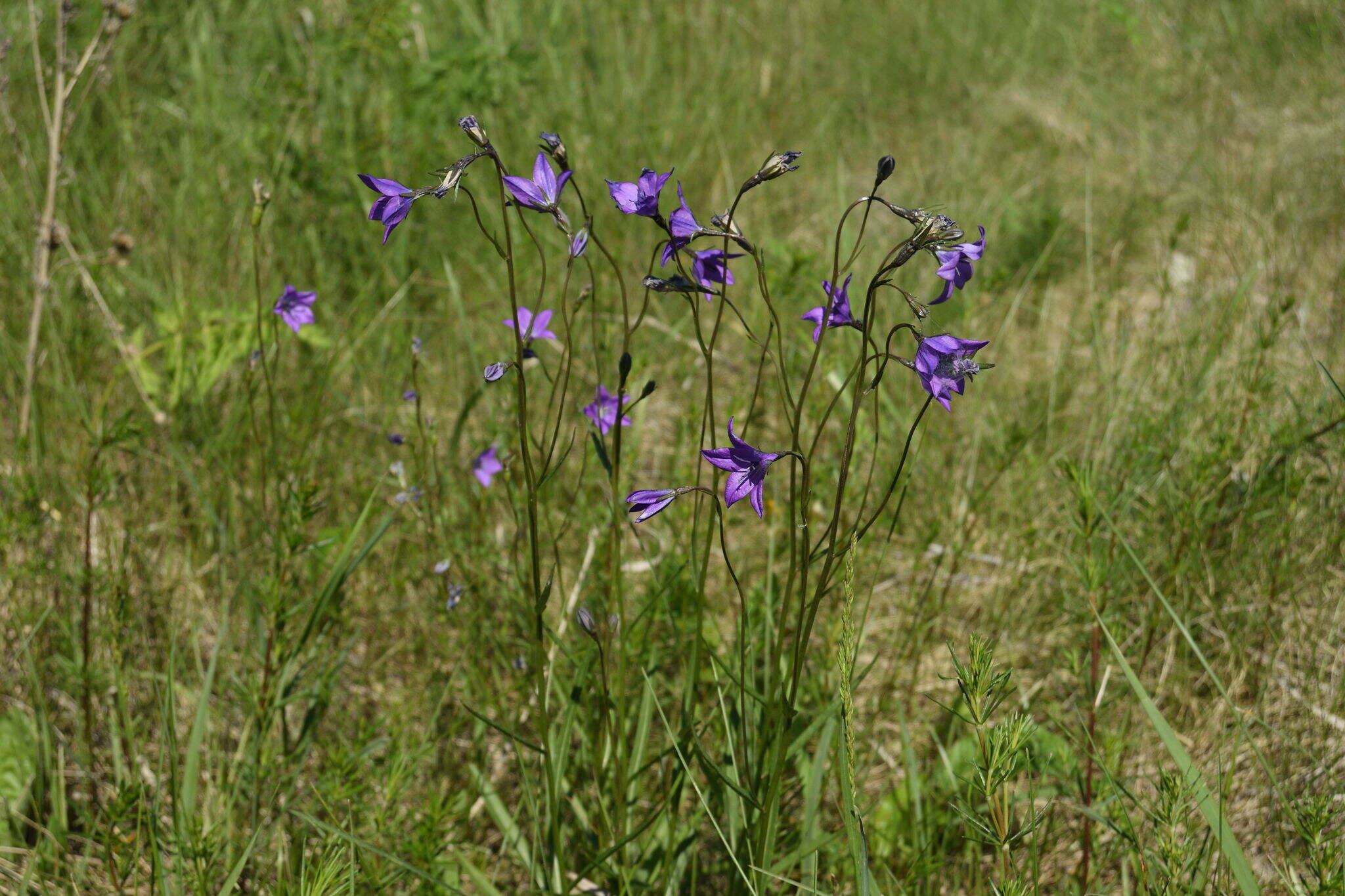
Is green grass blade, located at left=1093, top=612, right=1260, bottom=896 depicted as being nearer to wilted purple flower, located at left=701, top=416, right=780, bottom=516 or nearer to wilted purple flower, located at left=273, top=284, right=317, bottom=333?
wilted purple flower, located at left=701, top=416, right=780, bottom=516

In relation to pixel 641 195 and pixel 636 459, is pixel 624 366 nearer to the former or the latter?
pixel 641 195

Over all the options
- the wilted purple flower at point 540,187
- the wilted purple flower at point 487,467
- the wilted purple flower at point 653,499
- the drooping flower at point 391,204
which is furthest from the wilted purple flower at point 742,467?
the wilted purple flower at point 487,467

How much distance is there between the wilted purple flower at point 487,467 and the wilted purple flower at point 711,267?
1.12 metres

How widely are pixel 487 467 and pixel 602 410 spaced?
561mm

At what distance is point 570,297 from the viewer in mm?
4125

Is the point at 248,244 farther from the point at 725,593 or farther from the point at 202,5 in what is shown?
the point at 725,593

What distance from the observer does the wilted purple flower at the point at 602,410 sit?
1754 mm

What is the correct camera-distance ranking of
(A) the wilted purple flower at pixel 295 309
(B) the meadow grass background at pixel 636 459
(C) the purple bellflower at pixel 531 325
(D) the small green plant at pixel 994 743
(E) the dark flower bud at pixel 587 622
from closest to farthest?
(D) the small green plant at pixel 994 743 < (E) the dark flower bud at pixel 587 622 < (C) the purple bellflower at pixel 531 325 < (B) the meadow grass background at pixel 636 459 < (A) the wilted purple flower at pixel 295 309

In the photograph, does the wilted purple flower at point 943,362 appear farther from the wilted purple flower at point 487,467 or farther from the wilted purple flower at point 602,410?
the wilted purple flower at point 487,467

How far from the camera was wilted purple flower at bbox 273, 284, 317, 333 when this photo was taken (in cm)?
248

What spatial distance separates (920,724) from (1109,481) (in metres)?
1.00

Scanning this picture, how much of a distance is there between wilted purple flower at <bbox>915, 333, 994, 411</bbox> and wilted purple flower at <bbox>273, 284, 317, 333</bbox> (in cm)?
174

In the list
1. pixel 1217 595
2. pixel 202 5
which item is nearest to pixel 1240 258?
pixel 1217 595

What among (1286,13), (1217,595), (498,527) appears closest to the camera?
(1217,595)
